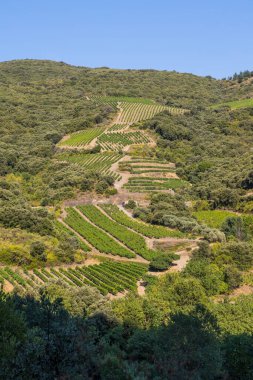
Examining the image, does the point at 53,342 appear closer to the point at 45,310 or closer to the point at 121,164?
the point at 45,310

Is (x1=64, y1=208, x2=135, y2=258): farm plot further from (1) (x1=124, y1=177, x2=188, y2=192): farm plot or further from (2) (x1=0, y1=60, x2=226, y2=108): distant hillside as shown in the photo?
(2) (x1=0, y1=60, x2=226, y2=108): distant hillside

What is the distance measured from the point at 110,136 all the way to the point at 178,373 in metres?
106

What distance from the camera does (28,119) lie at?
446 ft

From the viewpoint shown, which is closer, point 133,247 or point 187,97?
point 133,247

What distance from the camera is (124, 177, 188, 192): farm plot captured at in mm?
88375

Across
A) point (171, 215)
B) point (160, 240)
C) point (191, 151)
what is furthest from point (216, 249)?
point (191, 151)

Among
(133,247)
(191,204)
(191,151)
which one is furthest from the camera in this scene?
(191,151)

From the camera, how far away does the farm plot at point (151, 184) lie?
290 feet

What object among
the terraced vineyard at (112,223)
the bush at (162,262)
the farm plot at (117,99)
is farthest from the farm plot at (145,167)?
the farm plot at (117,99)

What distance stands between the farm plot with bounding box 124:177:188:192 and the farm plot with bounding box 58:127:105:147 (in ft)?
94.8

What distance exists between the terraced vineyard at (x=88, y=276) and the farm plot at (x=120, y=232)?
5.90 metres

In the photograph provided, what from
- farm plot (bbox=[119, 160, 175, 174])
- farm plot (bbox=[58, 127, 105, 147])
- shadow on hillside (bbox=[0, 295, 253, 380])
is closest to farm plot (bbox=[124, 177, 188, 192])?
farm plot (bbox=[119, 160, 175, 174])

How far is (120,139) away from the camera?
4658 inches

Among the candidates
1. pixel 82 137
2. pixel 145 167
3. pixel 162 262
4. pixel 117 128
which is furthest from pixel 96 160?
pixel 162 262
